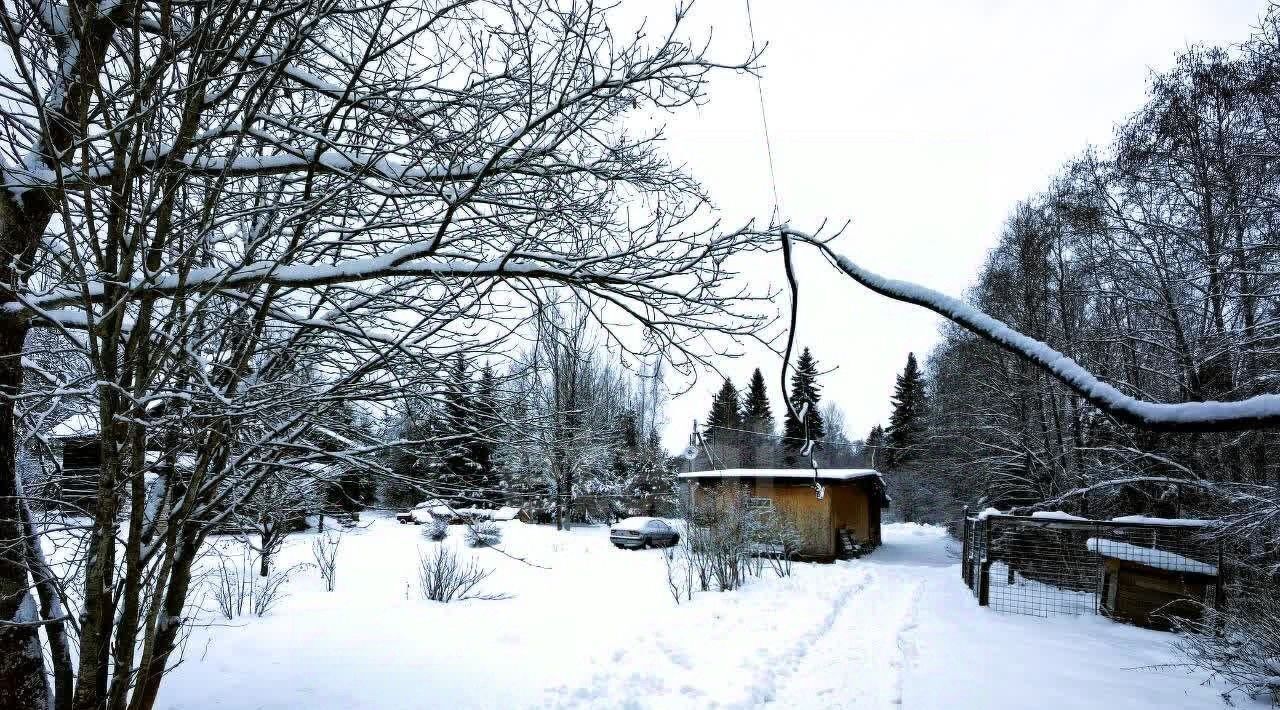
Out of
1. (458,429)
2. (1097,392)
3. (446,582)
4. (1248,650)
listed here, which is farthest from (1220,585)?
(446,582)

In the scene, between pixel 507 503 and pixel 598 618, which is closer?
pixel 507 503

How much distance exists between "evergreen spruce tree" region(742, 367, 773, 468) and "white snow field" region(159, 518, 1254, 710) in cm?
2849

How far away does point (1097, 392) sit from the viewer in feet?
2.46

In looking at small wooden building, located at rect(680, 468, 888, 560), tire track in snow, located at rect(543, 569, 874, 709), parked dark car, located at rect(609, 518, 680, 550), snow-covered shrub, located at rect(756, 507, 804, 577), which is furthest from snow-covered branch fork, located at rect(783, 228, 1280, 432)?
parked dark car, located at rect(609, 518, 680, 550)

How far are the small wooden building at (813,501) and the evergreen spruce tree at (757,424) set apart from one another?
15.6m

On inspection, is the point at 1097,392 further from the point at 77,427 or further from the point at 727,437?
the point at 727,437

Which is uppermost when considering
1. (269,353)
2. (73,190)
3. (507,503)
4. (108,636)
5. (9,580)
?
(73,190)

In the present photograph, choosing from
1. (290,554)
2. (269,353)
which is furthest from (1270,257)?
(290,554)

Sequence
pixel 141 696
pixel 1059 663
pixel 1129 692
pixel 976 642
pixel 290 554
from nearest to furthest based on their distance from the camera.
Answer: pixel 141 696 → pixel 1129 692 → pixel 1059 663 → pixel 976 642 → pixel 290 554

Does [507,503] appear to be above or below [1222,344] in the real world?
below

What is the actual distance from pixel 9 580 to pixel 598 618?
21.9ft

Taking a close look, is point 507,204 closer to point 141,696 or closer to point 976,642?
point 141,696

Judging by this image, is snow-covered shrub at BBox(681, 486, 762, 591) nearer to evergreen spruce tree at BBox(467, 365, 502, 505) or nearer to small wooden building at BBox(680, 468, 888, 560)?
small wooden building at BBox(680, 468, 888, 560)

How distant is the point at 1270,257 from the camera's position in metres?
7.12
